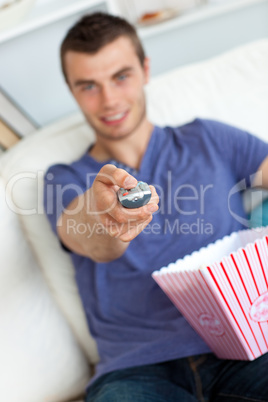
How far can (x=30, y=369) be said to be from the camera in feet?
3.54

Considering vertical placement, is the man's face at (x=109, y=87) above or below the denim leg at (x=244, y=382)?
above

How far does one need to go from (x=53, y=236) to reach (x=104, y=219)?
Result: 54 cm

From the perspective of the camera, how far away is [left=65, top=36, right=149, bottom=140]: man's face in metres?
1.15

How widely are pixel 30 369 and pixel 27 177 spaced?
0.51 meters

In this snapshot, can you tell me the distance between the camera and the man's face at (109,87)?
3.77 feet

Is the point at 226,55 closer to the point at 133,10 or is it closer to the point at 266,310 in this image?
the point at 133,10

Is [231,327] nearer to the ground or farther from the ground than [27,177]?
nearer to the ground

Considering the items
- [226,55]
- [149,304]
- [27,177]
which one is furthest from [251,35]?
[149,304]

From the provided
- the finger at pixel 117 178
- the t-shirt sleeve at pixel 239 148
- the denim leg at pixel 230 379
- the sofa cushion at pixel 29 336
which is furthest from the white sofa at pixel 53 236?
the finger at pixel 117 178

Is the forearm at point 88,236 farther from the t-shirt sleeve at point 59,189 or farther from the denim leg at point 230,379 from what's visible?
the denim leg at point 230,379

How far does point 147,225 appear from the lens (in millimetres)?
901

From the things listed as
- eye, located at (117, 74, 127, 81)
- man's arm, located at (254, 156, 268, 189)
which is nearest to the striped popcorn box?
man's arm, located at (254, 156, 268, 189)

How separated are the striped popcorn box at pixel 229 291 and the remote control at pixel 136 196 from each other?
179 mm

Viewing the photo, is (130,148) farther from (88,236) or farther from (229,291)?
(229,291)
